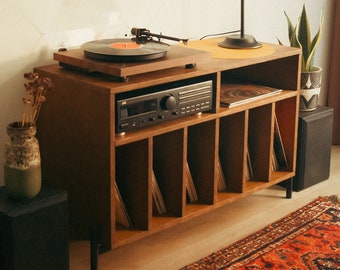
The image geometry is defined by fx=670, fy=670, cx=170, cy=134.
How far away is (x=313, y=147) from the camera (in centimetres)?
260

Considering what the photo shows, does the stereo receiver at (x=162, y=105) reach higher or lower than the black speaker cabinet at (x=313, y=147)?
higher

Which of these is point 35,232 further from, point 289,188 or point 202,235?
point 289,188

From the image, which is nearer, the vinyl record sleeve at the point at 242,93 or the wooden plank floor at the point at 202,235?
the wooden plank floor at the point at 202,235

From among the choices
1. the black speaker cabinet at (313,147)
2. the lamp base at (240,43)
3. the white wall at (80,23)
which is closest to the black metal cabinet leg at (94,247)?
the white wall at (80,23)

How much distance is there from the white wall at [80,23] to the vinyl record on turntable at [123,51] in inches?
5.7

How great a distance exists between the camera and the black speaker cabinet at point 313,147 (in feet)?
8.36

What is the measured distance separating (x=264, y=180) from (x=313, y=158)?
0.31 m

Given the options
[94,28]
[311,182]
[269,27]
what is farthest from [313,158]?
[94,28]

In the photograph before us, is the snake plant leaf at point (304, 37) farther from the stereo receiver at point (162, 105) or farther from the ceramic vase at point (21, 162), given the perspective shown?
the ceramic vase at point (21, 162)

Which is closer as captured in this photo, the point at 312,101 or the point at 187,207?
the point at 187,207

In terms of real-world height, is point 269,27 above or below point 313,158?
above

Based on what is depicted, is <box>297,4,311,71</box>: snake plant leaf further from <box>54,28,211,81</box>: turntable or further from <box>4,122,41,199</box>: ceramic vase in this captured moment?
<box>4,122,41,199</box>: ceramic vase

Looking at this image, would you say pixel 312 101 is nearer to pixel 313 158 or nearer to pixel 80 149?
pixel 313 158

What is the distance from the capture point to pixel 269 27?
2807 millimetres
